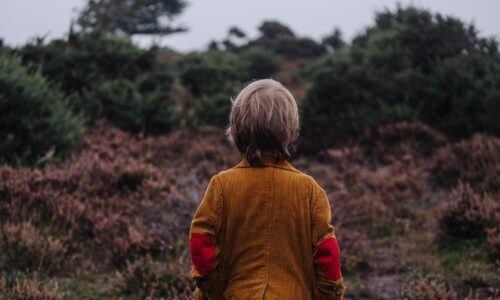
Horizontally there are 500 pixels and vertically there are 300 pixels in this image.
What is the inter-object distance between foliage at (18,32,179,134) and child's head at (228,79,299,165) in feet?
34.4

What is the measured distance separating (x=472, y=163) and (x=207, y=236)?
7.81m

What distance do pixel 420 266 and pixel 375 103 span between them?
792 centimetres

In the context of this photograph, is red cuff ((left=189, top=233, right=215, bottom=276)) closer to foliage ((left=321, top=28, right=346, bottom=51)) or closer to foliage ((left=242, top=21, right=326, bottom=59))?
foliage ((left=242, top=21, right=326, bottom=59))

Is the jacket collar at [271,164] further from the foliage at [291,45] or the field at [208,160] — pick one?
the foliage at [291,45]

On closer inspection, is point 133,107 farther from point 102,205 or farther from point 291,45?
point 291,45

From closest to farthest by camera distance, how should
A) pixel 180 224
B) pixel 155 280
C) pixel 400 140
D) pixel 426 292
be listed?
pixel 426 292
pixel 155 280
pixel 180 224
pixel 400 140

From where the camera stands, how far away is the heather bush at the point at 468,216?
628 centimetres

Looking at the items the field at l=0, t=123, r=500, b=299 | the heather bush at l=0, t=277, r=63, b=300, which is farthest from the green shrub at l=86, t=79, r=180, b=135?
the heather bush at l=0, t=277, r=63, b=300

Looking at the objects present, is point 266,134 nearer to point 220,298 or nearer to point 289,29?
point 220,298

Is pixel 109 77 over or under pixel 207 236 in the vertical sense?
over

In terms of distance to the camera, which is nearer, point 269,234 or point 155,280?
point 269,234

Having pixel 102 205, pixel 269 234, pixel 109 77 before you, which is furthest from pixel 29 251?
pixel 109 77

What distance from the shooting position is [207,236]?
7.52ft

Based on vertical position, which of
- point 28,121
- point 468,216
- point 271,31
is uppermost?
point 271,31
